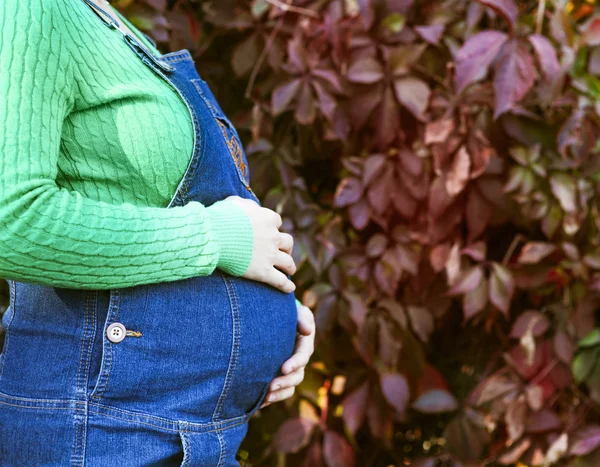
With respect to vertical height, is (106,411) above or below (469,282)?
above

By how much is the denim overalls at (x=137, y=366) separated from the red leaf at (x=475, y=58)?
2.37 ft

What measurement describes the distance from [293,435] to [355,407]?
164mm

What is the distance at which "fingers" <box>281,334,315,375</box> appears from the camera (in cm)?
91

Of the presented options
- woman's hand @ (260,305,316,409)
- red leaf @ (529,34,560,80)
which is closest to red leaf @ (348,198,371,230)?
red leaf @ (529,34,560,80)

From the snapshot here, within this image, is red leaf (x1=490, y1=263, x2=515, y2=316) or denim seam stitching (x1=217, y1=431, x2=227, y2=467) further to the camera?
red leaf (x1=490, y1=263, x2=515, y2=316)

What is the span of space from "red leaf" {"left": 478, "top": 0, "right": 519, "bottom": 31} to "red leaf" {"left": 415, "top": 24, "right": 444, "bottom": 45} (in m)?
0.13

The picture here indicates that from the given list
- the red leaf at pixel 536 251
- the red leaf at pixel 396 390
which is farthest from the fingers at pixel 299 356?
the red leaf at pixel 536 251

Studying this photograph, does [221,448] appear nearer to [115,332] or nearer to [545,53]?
[115,332]

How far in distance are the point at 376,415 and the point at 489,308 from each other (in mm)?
381

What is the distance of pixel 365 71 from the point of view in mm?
1489

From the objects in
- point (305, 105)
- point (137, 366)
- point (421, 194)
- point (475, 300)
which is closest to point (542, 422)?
point (475, 300)

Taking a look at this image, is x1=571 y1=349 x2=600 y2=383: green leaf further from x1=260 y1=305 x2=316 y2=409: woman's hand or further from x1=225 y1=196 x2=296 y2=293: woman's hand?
x1=225 y1=196 x2=296 y2=293: woman's hand

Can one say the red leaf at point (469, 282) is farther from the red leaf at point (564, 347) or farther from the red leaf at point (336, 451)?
the red leaf at point (336, 451)

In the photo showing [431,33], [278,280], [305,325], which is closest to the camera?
[278,280]
